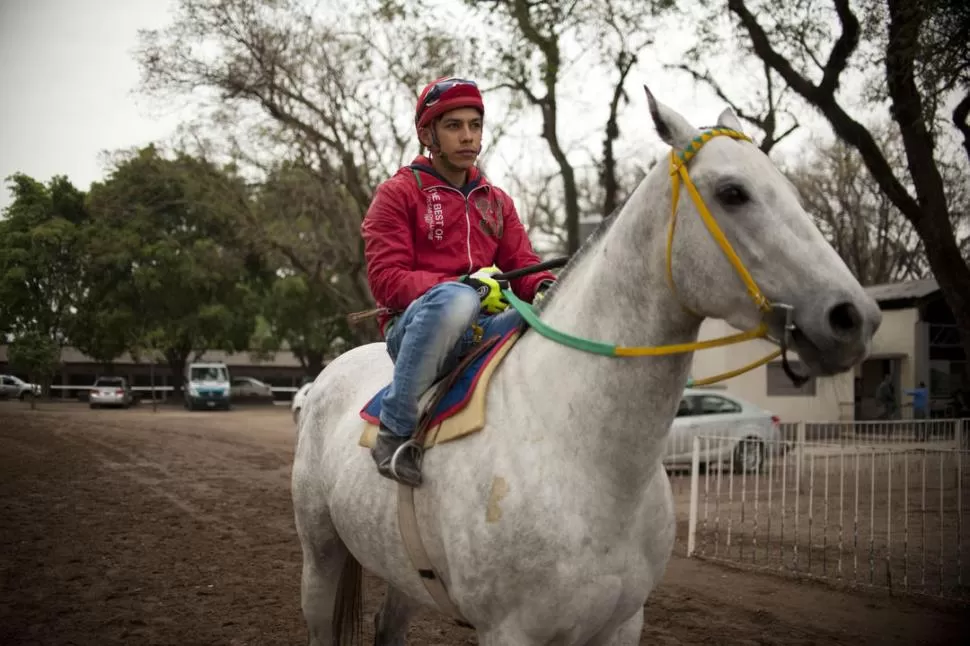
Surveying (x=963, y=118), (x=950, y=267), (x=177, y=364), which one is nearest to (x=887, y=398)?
(x=963, y=118)

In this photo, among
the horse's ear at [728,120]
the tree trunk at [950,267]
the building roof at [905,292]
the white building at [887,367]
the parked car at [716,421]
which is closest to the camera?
the horse's ear at [728,120]

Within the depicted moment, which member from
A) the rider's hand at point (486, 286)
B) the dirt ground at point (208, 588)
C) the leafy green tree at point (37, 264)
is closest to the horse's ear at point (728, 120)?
the rider's hand at point (486, 286)

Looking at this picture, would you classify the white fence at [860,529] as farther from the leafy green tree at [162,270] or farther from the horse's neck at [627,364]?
the leafy green tree at [162,270]

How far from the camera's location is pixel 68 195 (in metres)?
28.8

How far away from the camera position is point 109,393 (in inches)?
1329

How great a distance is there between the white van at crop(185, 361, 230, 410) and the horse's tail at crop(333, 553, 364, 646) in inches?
1319

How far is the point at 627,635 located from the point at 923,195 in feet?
31.2

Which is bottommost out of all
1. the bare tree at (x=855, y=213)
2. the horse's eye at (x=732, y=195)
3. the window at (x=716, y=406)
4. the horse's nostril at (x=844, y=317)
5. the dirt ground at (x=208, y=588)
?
the dirt ground at (x=208, y=588)

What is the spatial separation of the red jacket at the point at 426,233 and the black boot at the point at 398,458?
0.55 meters

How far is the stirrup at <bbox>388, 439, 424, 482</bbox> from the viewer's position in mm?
2568

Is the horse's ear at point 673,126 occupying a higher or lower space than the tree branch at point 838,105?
lower

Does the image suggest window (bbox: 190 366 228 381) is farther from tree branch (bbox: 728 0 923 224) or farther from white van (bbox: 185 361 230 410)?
tree branch (bbox: 728 0 923 224)

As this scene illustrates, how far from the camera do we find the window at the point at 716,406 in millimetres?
15172

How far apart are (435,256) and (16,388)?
2774 cm
